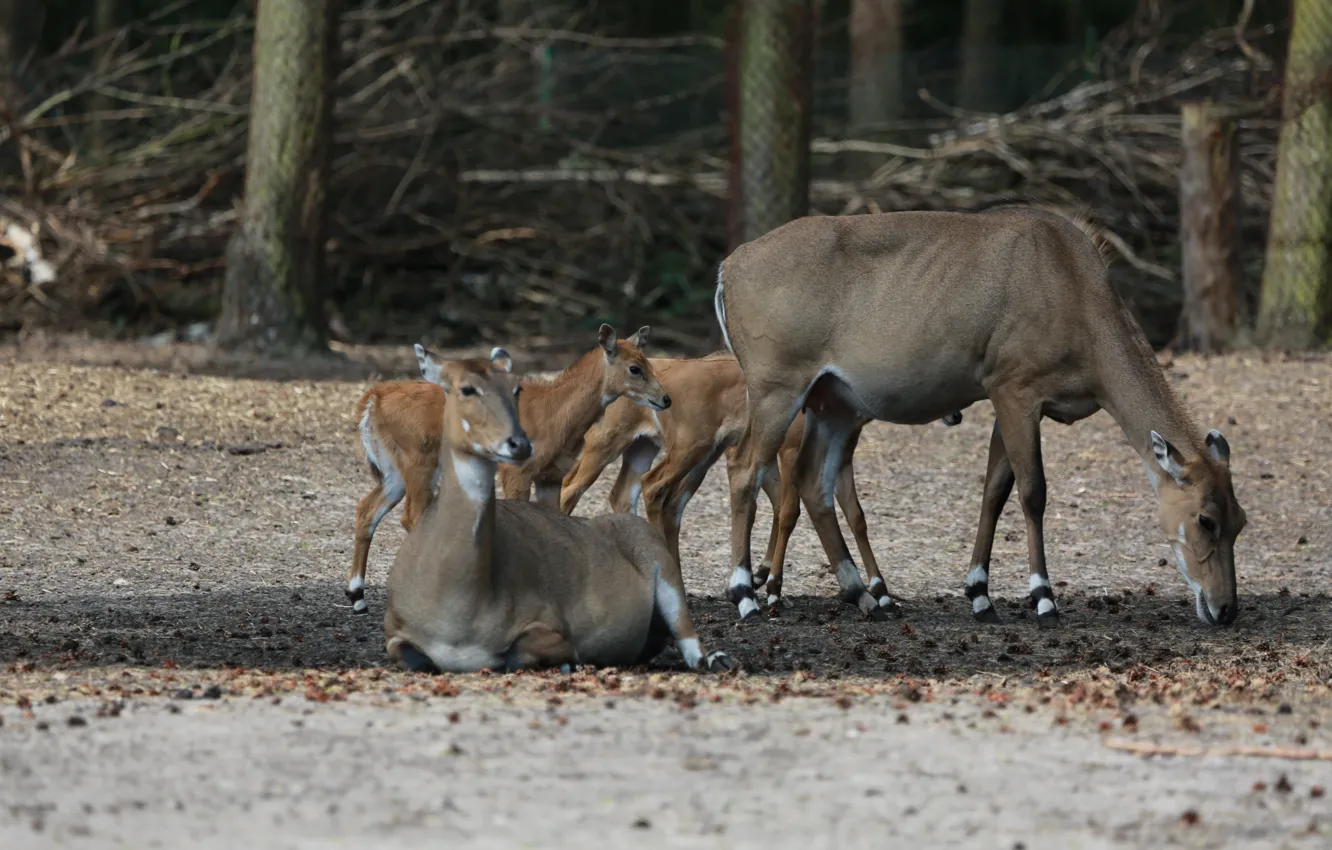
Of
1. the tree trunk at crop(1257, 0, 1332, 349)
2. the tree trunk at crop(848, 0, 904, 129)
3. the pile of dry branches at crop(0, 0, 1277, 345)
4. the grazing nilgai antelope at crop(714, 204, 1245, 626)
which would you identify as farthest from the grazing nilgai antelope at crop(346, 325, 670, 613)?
the tree trunk at crop(848, 0, 904, 129)

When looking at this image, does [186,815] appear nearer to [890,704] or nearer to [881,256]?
[890,704]

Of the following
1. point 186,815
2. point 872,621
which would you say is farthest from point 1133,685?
point 186,815

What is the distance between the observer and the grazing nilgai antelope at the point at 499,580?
21.8 feet

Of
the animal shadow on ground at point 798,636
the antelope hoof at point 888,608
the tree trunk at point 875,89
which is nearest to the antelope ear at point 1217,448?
the animal shadow on ground at point 798,636

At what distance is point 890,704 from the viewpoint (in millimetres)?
6137

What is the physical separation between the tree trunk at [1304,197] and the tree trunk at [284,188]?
7.27m

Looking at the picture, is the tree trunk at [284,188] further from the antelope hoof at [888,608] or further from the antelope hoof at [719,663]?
the antelope hoof at [719,663]

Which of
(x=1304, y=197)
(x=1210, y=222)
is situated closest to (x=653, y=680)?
(x=1210, y=222)

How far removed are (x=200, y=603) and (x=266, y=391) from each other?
4943 mm

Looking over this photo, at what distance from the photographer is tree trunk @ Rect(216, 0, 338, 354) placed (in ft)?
46.5

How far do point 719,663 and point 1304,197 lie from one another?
31.6 feet

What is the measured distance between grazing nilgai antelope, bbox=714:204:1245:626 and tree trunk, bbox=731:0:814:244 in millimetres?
5621

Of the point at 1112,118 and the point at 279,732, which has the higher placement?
the point at 1112,118

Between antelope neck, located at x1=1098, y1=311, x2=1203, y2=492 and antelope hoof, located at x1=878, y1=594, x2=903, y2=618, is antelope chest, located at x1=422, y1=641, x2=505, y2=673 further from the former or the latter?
antelope neck, located at x1=1098, y1=311, x2=1203, y2=492
